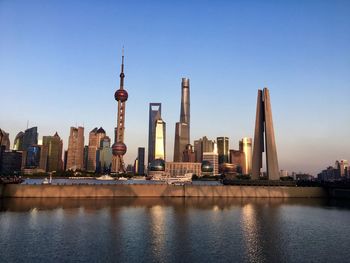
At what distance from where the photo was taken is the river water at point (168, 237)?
34250 mm

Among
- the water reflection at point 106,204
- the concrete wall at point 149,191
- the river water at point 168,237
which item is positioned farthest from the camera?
the concrete wall at point 149,191

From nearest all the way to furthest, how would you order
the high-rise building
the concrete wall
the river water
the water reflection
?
1. the river water
2. the water reflection
3. the concrete wall
4. the high-rise building

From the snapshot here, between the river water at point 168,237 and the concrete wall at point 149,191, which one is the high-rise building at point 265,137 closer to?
the concrete wall at point 149,191

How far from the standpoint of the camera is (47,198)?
9281 cm

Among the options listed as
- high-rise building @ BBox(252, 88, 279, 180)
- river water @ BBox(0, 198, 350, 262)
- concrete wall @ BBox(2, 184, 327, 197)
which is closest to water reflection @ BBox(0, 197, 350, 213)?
concrete wall @ BBox(2, 184, 327, 197)

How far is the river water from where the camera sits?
34250 millimetres

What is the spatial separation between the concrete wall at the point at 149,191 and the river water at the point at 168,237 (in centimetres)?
3018

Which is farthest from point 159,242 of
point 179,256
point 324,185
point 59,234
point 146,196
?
point 324,185

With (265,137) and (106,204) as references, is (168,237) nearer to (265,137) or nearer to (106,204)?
(106,204)

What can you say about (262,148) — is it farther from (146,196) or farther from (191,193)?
(146,196)

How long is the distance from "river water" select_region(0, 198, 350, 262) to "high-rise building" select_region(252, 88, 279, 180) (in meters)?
62.8

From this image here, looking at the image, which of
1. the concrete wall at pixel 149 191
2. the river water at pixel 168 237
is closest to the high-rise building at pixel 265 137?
the concrete wall at pixel 149 191

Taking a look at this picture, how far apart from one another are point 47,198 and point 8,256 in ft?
209

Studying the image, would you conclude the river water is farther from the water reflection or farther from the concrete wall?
the concrete wall
